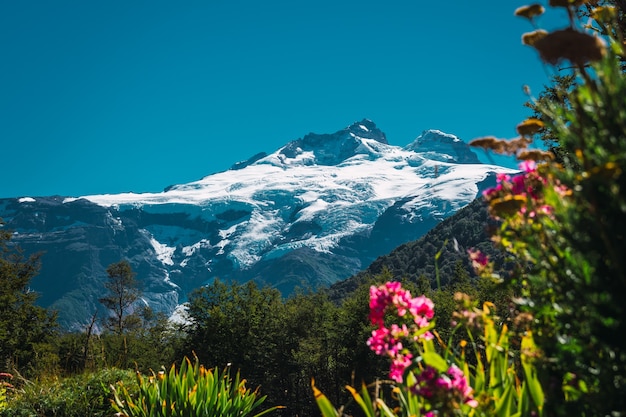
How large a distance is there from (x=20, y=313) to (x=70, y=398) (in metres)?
28.9

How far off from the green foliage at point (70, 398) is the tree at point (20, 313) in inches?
926

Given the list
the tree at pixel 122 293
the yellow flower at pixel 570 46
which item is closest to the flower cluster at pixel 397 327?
the yellow flower at pixel 570 46

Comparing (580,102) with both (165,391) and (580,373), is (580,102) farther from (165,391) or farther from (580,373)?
(165,391)

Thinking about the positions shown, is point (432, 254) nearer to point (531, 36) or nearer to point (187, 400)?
point (187, 400)

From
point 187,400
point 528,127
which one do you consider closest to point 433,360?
point 528,127

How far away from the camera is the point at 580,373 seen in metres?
2.18

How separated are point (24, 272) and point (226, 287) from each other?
13.6 metres

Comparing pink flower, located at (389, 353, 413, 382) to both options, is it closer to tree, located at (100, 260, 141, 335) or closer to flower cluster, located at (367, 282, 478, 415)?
flower cluster, located at (367, 282, 478, 415)

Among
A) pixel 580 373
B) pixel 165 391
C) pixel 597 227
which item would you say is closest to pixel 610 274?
pixel 597 227

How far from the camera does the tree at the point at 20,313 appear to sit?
2917 centimetres

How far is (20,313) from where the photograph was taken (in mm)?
31844

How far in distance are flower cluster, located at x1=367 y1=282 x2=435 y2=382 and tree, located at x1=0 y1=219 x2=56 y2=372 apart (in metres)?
29.6

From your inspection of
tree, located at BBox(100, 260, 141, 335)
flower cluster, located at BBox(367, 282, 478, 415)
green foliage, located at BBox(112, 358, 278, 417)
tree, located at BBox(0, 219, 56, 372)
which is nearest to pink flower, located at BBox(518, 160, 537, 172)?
flower cluster, located at BBox(367, 282, 478, 415)

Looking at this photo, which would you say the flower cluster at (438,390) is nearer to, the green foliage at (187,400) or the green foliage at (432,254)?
the green foliage at (187,400)
